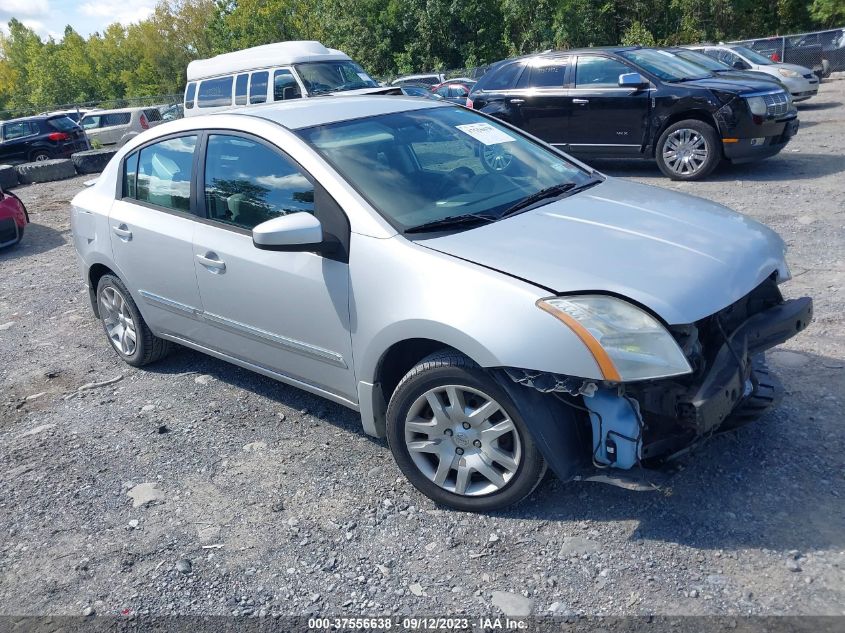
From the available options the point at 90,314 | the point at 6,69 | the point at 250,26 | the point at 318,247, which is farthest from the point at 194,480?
the point at 6,69

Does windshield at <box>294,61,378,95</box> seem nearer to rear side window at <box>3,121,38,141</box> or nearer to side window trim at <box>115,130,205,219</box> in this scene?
side window trim at <box>115,130,205,219</box>

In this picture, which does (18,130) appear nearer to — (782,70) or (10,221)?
(10,221)

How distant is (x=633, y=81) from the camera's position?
31.6 feet

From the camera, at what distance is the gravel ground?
9.17 ft

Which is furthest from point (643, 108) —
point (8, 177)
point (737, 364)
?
point (8, 177)

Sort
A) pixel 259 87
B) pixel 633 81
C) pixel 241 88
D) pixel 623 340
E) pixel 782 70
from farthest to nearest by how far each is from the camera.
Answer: pixel 782 70 < pixel 241 88 < pixel 259 87 < pixel 633 81 < pixel 623 340

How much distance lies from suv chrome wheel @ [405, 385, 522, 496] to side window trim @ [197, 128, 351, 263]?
80 centimetres

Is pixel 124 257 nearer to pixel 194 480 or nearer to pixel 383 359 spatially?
pixel 194 480

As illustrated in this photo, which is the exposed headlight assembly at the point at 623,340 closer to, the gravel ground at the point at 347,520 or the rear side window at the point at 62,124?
the gravel ground at the point at 347,520

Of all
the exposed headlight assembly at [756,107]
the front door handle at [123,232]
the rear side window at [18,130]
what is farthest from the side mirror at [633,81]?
the rear side window at [18,130]

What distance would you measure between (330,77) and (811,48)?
61.8 feet

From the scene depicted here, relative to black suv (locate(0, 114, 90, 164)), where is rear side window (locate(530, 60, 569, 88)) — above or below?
above

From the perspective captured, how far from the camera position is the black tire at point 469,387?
9.82 feet

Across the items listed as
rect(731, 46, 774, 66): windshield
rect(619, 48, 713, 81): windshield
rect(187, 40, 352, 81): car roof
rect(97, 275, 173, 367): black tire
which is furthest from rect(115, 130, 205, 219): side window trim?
rect(731, 46, 774, 66): windshield
